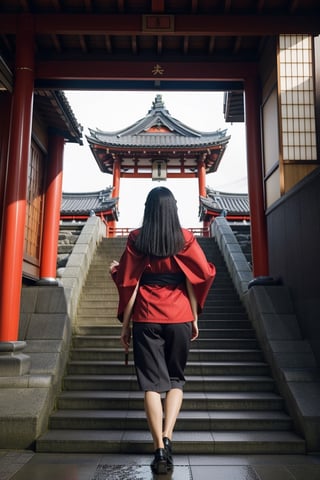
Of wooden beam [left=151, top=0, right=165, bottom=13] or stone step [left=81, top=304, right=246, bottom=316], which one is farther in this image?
stone step [left=81, top=304, right=246, bottom=316]

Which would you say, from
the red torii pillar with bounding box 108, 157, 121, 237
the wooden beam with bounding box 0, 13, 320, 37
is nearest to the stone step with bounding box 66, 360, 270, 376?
the wooden beam with bounding box 0, 13, 320, 37

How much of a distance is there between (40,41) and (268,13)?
369cm

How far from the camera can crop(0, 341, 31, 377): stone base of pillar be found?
15.2ft

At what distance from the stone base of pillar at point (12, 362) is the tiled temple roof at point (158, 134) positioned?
1497 cm

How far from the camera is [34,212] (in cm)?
775

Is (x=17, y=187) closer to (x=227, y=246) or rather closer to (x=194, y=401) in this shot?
(x=194, y=401)

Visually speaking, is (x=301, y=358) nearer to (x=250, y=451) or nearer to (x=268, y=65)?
(x=250, y=451)

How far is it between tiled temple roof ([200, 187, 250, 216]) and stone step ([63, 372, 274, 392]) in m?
12.4

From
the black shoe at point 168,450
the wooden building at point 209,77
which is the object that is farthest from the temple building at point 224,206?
the black shoe at point 168,450

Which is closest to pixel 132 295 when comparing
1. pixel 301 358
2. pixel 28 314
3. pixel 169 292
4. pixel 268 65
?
pixel 169 292

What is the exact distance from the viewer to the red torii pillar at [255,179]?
6715 millimetres

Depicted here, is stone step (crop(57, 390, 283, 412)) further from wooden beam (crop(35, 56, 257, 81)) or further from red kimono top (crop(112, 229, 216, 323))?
wooden beam (crop(35, 56, 257, 81))

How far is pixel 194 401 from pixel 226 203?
15667 millimetres

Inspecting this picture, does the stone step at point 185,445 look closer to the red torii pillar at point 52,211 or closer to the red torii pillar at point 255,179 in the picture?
the red torii pillar at point 255,179
